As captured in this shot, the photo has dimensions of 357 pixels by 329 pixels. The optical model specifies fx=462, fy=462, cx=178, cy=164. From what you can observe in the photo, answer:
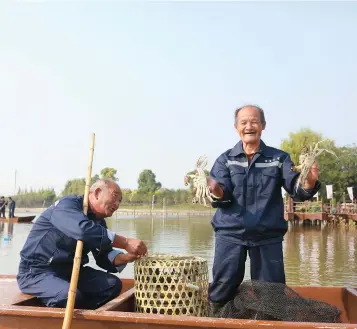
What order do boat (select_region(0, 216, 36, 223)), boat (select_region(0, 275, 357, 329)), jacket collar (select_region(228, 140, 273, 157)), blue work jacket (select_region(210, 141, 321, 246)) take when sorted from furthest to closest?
1. boat (select_region(0, 216, 36, 223))
2. jacket collar (select_region(228, 140, 273, 157))
3. blue work jacket (select_region(210, 141, 321, 246))
4. boat (select_region(0, 275, 357, 329))

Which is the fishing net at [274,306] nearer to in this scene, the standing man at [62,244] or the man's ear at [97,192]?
the standing man at [62,244]

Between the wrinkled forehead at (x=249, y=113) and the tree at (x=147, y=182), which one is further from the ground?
the tree at (x=147, y=182)

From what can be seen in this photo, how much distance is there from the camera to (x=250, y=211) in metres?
3.49

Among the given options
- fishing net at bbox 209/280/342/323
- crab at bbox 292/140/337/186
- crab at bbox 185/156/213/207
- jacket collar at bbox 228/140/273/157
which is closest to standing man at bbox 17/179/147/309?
crab at bbox 185/156/213/207

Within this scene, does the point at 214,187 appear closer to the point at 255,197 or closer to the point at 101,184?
the point at 255,197

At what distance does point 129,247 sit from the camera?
11.2 feet

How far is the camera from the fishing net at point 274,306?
3049 millimetres

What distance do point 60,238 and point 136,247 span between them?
0.56 m

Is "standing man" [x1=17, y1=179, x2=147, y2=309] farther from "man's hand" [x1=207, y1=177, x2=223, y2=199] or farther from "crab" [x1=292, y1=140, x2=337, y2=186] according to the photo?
"crab" [x1=292, y1=140, x2=337, y2=186]

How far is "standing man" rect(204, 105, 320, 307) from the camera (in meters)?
3.47

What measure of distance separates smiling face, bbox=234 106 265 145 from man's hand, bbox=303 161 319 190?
59cm

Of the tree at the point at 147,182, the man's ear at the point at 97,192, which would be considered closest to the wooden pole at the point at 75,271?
the man's ear at the point at 97,192

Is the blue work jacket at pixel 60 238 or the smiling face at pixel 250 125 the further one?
the smiling face at pixel 250 125

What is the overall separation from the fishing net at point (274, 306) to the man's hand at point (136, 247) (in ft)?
2.37
